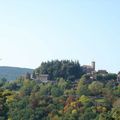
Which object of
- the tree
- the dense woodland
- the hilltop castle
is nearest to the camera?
the dense woodland

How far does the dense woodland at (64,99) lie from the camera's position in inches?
2434

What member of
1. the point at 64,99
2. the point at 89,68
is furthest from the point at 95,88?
the point at 89,68

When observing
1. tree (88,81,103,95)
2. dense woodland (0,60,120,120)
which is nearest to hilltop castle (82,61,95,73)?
dense woodland (0,60,120,120)

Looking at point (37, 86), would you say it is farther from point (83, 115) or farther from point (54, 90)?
point (83, 115)

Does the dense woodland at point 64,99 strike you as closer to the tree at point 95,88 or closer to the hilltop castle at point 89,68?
the tree at point 95,88

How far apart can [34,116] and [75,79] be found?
3319cm

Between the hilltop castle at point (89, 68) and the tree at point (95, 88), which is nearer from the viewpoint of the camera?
the tree at point (95, 88)

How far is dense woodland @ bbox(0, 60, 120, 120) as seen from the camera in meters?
61.8

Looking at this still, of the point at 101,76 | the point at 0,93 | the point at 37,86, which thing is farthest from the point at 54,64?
the point at 0,93

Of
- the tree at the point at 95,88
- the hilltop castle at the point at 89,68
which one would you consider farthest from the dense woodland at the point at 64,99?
the hilltop castle at the point at 89,68

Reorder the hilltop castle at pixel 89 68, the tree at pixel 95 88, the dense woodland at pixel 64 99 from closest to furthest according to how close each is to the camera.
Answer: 1. the dense woodland at pixel 64 99
2. the tree at pixel 95 88
3. the hilltop castle at pixel 89 68

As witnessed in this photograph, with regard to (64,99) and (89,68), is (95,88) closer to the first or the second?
(64,99)

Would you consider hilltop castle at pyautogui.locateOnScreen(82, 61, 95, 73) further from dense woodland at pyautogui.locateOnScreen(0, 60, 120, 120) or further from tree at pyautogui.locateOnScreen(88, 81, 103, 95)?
tree at pyautogui.locateOnScreen(88, 81, 103, 95)

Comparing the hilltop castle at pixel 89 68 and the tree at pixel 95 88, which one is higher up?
the hilltop castle at pixel 89 68
